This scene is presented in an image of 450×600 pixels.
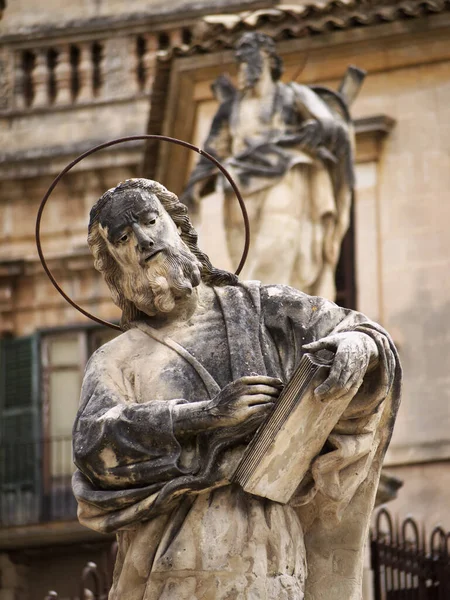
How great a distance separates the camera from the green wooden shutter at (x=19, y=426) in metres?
27.4

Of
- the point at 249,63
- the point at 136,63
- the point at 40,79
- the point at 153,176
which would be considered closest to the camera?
the point at 249,63

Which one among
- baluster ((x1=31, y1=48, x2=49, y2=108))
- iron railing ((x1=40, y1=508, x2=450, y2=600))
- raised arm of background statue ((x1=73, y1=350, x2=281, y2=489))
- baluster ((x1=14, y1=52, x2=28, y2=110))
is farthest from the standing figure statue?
raised arm of background statue ((x1=73, y1=350, x2=281, y2=489))

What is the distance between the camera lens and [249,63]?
19.6 metres

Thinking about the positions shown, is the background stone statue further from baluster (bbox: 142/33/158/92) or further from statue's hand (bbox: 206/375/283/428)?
baluster (bbox: 142/33/158/92)

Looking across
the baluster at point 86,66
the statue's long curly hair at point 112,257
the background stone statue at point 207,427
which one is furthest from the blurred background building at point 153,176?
the background stone statue at point 207,427

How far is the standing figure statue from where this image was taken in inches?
Result: 749

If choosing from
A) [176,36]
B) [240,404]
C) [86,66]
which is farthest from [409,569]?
[86,66]

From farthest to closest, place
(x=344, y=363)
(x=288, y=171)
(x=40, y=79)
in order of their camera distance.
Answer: (x=40, y=79), (x=288, y=171), (x=344, y=363)

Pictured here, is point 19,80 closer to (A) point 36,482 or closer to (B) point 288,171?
(A) point 36,482

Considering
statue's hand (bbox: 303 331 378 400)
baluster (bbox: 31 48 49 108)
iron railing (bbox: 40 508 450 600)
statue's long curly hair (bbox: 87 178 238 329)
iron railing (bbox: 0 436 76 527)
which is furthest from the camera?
baluster (bbox: 31 48 49 108)

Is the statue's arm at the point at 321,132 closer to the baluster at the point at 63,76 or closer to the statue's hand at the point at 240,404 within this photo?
the baluster at the point at 63,76

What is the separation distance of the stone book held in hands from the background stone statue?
0.04m

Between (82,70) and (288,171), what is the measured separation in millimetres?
9113

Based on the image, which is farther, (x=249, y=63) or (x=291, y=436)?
(x=249, y=63)
